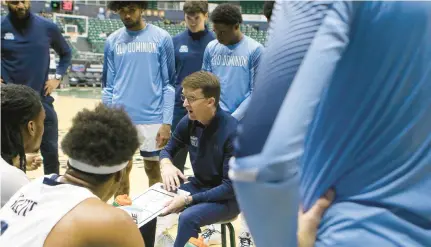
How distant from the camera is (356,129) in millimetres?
702

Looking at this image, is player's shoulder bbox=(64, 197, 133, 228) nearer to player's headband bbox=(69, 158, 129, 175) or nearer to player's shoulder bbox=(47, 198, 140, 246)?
player's shoulder bbox=(47, 198, 140, 246)

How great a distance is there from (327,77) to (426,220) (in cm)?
25

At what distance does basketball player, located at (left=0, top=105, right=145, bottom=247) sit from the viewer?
148cm

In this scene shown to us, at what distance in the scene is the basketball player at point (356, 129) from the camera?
60 centimetres

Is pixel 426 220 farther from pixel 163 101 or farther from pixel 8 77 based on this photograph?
pixel 8 77

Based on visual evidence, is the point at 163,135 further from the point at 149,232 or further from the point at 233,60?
the point at 149,232

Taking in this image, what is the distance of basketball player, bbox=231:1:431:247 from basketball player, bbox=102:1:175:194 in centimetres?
324

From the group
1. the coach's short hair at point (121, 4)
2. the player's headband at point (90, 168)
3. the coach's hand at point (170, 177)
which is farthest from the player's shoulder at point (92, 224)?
the coach's short hair at point (121, 4)

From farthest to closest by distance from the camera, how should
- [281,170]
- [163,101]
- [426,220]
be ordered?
[163,101] < [426,220] < [281,170]

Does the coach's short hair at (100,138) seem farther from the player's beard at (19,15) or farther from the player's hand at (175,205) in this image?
the player's beard at (19,15)

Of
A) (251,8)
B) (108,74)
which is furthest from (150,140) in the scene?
(251,8)

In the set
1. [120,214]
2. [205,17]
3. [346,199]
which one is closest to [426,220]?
[346,199]

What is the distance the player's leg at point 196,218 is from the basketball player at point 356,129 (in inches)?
80.5

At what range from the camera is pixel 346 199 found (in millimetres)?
726
